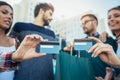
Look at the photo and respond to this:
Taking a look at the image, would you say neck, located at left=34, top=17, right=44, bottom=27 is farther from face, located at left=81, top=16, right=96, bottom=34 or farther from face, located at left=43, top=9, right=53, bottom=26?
face, located at left=81, top=16, right=96, bottom=34

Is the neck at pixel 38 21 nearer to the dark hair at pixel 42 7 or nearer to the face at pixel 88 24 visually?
the dark hair at pixel 42 7

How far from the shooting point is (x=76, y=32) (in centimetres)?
169

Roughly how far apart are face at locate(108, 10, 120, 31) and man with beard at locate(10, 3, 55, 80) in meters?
0.52

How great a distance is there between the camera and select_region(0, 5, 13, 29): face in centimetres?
157

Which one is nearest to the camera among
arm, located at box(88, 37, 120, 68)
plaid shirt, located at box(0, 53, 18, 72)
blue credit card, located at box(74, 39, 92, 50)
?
arm, located at box(88, 37, 120, 68)

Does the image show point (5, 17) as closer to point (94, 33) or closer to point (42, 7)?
point (42, 7)

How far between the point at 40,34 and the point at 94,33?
0.47 metres

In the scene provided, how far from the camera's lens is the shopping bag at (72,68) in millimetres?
1529

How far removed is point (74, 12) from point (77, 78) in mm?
628

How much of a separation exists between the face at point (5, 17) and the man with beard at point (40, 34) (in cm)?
6

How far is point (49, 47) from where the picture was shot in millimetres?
1531

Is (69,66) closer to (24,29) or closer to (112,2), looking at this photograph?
(24,29)

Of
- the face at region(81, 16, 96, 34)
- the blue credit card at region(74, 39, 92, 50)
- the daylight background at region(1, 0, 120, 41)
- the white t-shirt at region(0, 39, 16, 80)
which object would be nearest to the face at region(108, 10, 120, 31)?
the daylight background at region(1, 0, 120, 41)

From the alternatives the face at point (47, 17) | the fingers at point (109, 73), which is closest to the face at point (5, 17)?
the face at point (47, 17)
